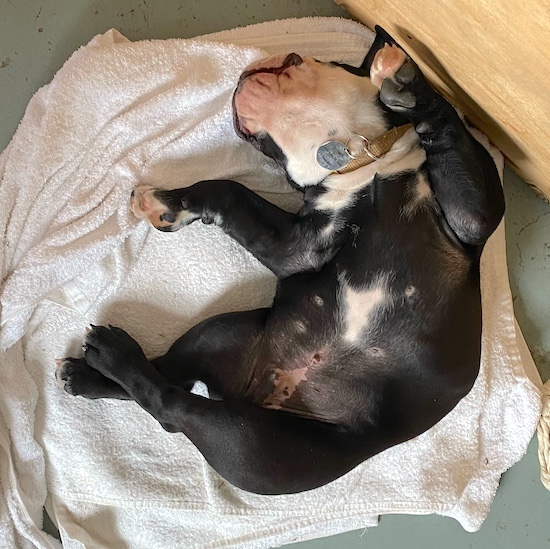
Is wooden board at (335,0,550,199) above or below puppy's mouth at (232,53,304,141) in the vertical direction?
above

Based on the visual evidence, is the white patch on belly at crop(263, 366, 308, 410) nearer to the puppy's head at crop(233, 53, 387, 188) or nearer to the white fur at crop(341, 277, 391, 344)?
the white fur at crop(341, 277, 391, 344)

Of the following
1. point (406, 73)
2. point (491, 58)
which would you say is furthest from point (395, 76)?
point (491, 58)

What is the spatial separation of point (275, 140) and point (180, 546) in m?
1.10

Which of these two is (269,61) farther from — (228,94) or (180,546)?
(180,546)

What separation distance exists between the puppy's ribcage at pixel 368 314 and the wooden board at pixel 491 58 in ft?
0.76

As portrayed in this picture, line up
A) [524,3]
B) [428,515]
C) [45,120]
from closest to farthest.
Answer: [524,3], [45,120], [428,515]

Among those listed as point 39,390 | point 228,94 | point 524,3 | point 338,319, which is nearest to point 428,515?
point 338,319

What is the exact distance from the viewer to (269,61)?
1415mm

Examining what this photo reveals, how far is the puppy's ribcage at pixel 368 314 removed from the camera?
1402 mm

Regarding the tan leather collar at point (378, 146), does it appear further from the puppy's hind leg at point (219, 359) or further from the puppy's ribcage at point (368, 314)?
the puppy's hind leg at point (219, 359)

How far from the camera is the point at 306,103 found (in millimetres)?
1369

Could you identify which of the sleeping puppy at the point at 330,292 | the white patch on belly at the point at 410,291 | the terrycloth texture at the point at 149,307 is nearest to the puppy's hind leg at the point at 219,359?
the sleeping puppy at the point at 330,292

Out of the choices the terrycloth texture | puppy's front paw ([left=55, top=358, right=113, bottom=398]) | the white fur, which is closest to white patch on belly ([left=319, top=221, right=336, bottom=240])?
the white fur

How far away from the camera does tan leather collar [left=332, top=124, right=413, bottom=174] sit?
137 centimetres
